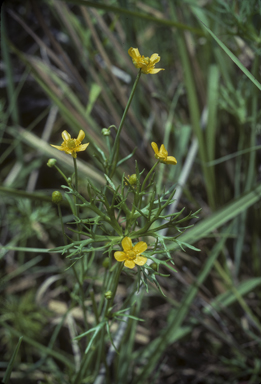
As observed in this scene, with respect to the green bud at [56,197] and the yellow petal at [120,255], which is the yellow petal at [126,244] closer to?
the yellow petal at [120,255]

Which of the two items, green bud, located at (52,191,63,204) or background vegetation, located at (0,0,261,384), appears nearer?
green bud, located at (52,191,63,204)

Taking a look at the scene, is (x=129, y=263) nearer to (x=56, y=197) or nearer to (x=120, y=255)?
(x=120, y=255)

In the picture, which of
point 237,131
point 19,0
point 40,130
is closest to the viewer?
point 237,131

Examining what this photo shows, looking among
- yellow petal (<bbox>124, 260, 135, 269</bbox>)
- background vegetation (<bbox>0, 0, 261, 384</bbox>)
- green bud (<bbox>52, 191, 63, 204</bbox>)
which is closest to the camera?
yellow petal (<bbox>124, 260, 135, 269</bbox>)

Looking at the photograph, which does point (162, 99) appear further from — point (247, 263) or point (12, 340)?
point (12, 340)

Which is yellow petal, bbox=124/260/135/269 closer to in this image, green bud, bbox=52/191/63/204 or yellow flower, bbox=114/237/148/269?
yellow flower, bbox=114/237/148/269

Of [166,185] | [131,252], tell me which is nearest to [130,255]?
[131,252]

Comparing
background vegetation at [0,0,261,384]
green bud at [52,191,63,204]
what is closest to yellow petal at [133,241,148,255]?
green bud at [52,191,63,204]

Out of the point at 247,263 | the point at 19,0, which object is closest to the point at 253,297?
the point at 247,263
